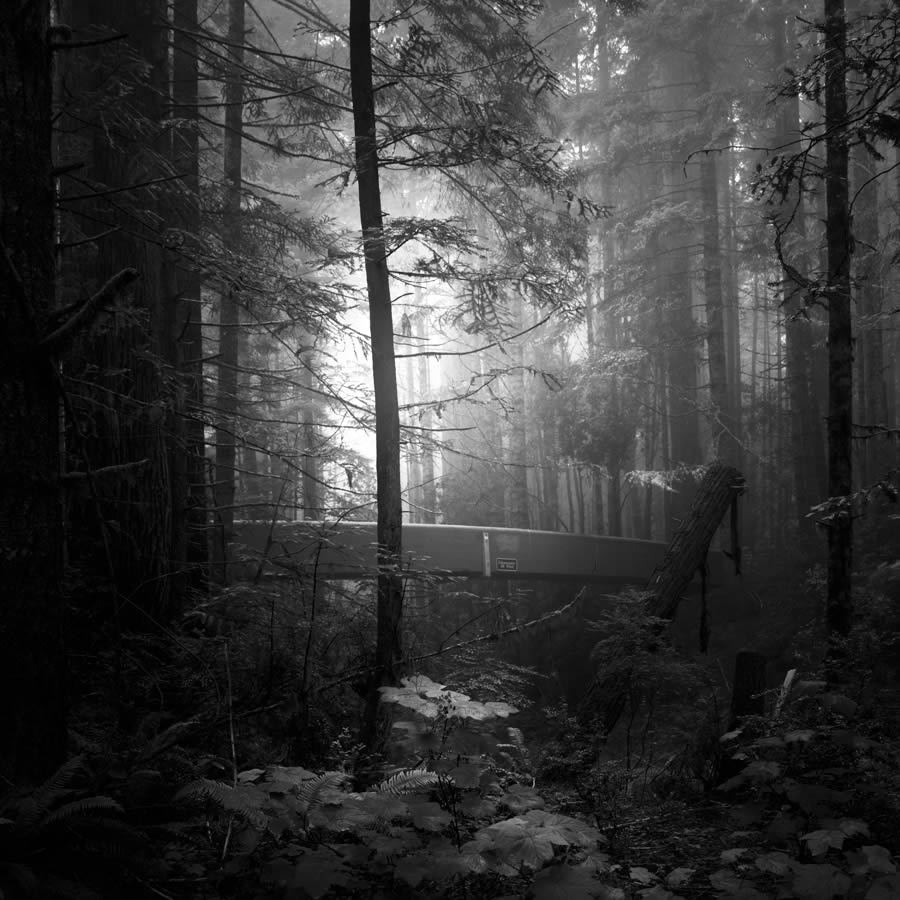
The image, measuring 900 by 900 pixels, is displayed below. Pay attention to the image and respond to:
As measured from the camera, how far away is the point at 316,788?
8.80 ft

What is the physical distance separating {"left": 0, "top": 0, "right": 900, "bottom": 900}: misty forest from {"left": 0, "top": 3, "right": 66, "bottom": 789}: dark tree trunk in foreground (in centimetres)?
1

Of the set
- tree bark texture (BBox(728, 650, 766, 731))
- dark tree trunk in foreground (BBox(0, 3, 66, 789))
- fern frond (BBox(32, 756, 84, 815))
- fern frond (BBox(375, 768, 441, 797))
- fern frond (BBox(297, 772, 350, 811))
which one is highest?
dark tree trunk in foreground (BBox(0, 3, 66, 789))

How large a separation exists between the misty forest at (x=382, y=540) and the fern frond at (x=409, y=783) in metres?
0.07

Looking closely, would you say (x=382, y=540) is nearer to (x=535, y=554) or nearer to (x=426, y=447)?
(x=426, y=447)

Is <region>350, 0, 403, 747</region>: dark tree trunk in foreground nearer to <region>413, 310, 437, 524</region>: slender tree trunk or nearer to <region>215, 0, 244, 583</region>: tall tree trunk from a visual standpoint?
<region>413, 310, 437, 524</region>: slender tree trunk

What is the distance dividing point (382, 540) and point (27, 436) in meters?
3.87

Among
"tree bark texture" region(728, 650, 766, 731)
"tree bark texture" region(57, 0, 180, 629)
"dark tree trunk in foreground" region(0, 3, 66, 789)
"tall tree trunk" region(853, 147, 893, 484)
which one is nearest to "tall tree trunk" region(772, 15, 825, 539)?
"tall tree trunk" region(853, 147, 893, 484)

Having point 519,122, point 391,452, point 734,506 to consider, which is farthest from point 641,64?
point 391,452

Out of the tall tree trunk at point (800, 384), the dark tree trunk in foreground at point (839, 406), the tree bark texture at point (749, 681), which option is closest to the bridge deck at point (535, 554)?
the tall tree trunk at point (800, 384)

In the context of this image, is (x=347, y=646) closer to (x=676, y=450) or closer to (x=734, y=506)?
(x=734, y=506)

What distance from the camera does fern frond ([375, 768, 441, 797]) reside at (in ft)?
9.18

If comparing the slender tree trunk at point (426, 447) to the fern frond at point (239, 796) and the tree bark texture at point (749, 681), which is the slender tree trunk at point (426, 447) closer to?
the tree bark texture at point (749, 681)

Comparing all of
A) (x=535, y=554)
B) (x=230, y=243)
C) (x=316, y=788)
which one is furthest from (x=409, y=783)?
Result: (x=535, y=554)

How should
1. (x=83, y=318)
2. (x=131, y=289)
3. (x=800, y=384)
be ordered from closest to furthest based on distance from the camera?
(x=83, y=318)
(x=131, y=289)
(x=800, y=384)
